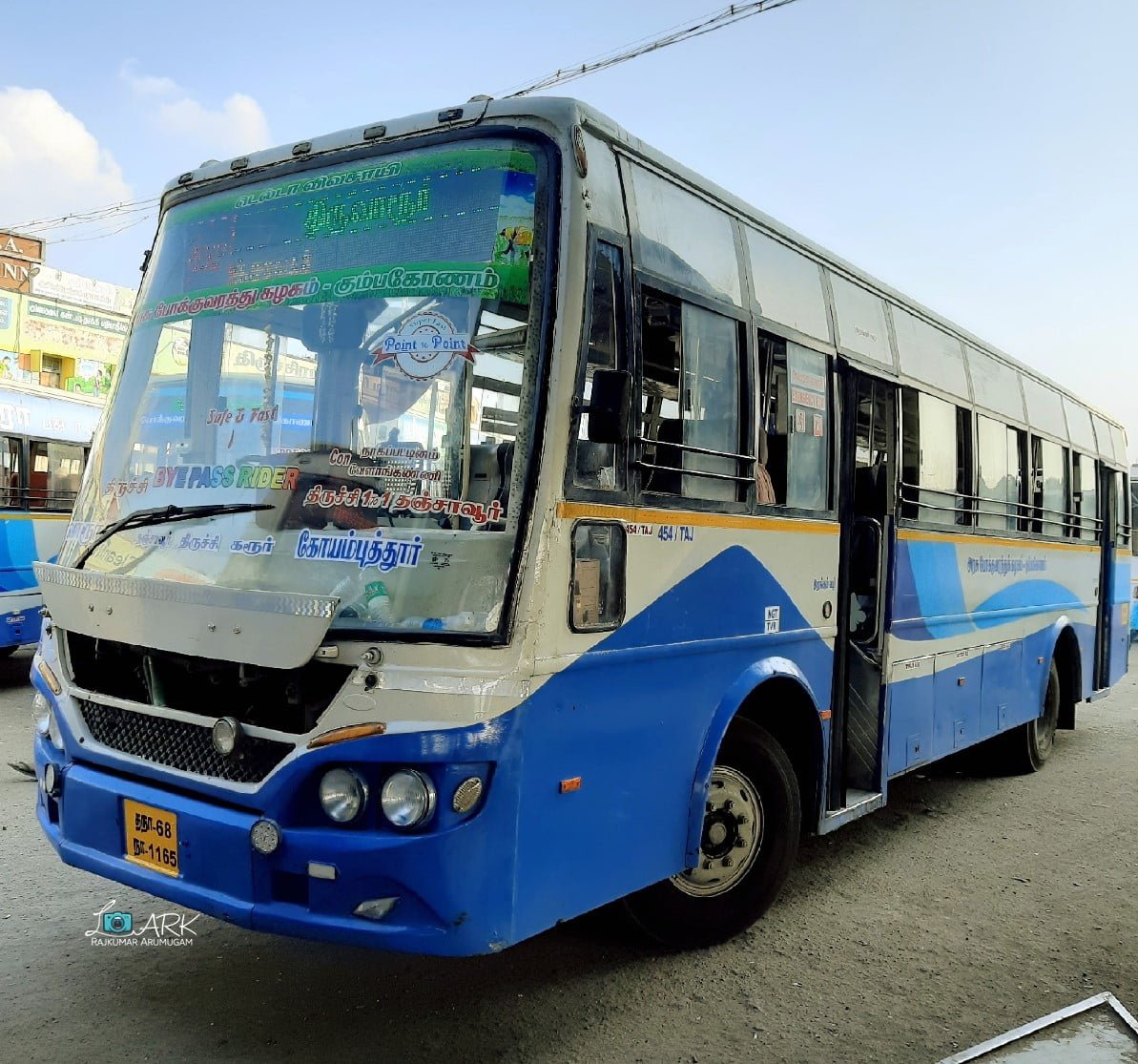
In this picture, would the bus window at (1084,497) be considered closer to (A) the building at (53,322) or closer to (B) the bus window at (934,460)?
(B) the bus window at (934,460)

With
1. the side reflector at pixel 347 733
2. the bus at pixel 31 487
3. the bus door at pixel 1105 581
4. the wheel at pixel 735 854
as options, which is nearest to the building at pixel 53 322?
the bus at pixel 31 487

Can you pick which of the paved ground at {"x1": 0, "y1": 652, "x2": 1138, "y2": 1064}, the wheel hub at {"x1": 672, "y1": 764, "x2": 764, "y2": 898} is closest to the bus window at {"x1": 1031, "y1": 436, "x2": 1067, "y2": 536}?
the paved ground at {"x1": 0, "y1": 652, "x2": 1138, "y2": 1064}

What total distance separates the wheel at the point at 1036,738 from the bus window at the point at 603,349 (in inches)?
219

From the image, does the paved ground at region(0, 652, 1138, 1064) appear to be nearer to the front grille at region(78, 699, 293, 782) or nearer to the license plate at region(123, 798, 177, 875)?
the license plate at region(123, 798, 177, 875)

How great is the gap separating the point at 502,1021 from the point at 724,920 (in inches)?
44.6

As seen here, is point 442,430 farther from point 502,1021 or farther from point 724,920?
point 724,920

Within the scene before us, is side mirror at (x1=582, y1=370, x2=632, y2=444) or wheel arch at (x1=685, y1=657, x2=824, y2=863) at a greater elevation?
Result: side mirror at (x1=582, y1=370, x2=632, y2=444)

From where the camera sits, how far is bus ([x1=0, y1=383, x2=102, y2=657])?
10617 mm

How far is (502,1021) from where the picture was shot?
3.64m

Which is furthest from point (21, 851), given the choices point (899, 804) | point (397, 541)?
point (899, 804)

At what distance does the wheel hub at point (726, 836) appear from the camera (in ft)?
14.2

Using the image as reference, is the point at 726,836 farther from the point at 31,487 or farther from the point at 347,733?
the point at 31,487

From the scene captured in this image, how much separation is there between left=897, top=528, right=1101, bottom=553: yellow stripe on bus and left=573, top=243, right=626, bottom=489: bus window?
8.23 ft

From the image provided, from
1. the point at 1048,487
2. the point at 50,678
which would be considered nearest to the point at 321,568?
the point at 50,678
